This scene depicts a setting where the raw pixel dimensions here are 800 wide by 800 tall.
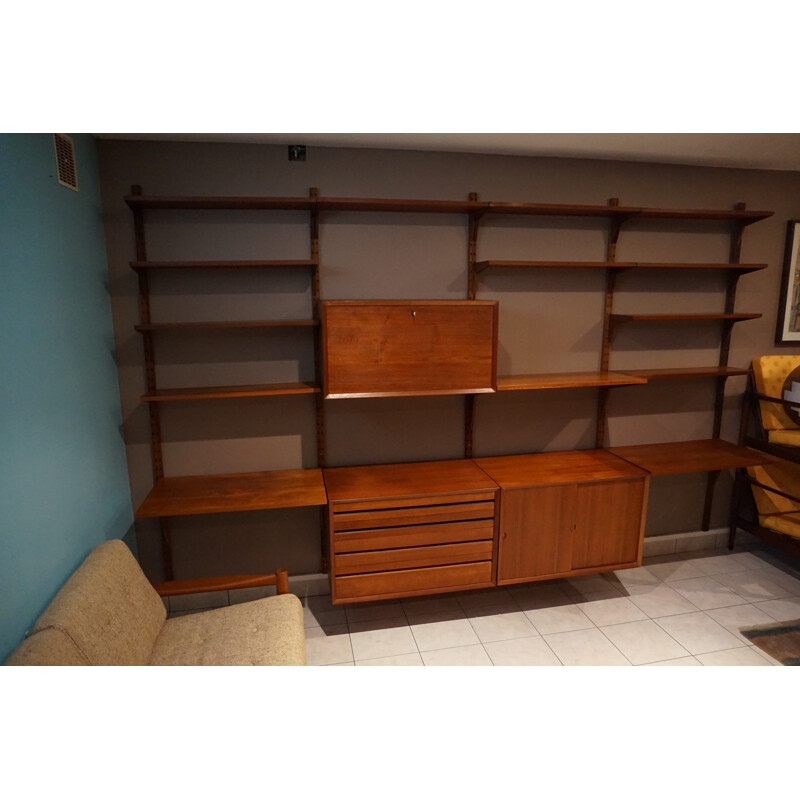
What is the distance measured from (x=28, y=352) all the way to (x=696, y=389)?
3710 millimetres

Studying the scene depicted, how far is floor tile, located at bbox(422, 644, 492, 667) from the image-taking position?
2.46m

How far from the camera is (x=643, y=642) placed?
2605 millimetres

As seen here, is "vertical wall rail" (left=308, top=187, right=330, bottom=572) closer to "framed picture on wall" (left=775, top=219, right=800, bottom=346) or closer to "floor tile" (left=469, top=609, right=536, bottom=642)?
"floor tile" (left=469, top=609, right=536, bottom=642)

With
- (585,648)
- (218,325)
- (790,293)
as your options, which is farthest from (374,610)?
(790,293)

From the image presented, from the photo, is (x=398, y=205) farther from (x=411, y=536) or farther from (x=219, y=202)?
(x=411, y=536)

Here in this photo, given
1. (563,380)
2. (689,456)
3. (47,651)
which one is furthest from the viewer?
(689,456)

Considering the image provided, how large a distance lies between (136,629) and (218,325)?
138 cm

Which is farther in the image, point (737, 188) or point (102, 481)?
point (737, 188)

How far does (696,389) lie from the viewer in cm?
339

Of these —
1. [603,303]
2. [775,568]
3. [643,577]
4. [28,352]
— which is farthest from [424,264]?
[775,568]

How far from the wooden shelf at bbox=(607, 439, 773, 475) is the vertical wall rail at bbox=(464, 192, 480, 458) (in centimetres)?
96
